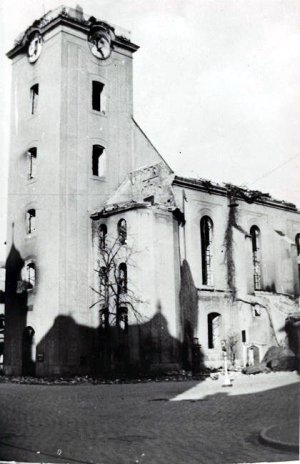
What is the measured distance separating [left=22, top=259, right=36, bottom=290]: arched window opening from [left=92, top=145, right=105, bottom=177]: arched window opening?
21.1ft

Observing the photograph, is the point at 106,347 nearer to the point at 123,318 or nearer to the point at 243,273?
the point at 123,318

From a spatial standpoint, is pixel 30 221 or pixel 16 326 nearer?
pixel 16 326

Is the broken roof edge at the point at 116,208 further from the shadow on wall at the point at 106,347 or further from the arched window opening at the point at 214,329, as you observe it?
the arched window opening at the point at 214,329

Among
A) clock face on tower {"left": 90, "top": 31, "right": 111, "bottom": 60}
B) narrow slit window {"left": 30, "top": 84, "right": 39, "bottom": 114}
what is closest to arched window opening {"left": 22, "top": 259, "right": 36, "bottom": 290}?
narrow slit window {"left": 30, "top": 84, "right": 39, "bottom": 114}

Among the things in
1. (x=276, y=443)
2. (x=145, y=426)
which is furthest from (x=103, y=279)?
(x=276, y=443)

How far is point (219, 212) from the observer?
33.7m

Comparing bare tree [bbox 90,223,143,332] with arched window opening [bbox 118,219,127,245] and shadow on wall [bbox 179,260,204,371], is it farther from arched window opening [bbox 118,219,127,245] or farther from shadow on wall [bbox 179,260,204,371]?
shadow on wall [bbox 179,260,204,371]

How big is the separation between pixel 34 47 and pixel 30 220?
9.98 meters

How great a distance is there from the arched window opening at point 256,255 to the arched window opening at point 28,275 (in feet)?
43.5

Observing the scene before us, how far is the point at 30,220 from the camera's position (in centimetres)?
3316

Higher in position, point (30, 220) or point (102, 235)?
point (30, 220)

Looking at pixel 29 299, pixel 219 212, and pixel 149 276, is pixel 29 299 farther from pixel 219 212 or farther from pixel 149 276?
pixel 219 212

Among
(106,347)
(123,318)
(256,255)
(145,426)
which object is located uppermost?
(256,255)

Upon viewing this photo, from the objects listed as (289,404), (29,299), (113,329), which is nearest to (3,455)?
(289,404)
